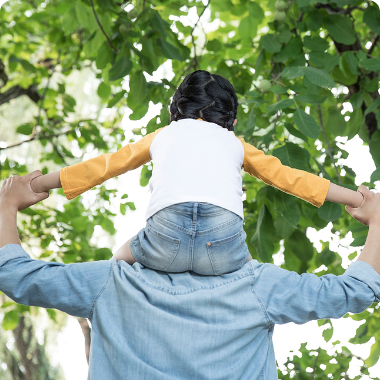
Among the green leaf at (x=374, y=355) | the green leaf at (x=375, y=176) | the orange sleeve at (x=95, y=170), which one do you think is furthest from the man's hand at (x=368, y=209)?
the green leaf at (x=374, y=355)

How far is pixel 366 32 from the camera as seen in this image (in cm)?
235

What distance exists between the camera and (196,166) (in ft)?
2.76

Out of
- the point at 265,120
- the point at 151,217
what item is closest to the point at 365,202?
the point at 151,217

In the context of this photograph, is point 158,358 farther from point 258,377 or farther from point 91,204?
point 91,204

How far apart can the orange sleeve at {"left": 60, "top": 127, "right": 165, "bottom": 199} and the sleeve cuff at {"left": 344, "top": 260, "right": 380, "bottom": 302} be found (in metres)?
0.49

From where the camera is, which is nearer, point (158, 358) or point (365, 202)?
point (158, 358)

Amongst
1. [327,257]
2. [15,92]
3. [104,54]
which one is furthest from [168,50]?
[15,92]

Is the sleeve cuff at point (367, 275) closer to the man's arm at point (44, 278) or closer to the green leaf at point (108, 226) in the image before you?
the man's arm at point (44, 278)

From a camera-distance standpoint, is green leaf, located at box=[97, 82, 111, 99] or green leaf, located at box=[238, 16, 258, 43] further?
green leaf, located at box=[97, 82, 111, 99]

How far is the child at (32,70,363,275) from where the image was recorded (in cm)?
79

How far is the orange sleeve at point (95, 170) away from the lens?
0.85 metres

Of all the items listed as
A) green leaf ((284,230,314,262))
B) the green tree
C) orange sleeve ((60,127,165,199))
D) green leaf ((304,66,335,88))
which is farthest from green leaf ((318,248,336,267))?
orange sleeve ((60,127,165,199))

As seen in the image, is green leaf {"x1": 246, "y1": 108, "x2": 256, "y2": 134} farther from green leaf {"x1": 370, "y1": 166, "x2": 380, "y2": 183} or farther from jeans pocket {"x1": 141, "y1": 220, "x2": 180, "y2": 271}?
jeans pocket {"x1": 141, "y1": 220, "x2": 180, "y2": 271}

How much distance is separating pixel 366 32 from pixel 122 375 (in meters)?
2.30
